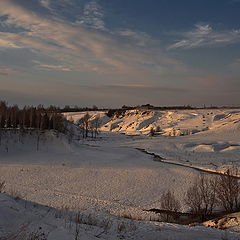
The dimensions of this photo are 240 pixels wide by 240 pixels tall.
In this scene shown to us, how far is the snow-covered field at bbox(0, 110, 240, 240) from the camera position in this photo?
796 cm

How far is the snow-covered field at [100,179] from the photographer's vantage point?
26.1 ft

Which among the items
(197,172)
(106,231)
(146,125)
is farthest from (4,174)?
(146,125)

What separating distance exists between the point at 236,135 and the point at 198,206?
192 ft

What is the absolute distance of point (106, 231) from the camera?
7699 mm

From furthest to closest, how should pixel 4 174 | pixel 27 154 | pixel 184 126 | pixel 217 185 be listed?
pixel 184 126, pixel 27 154, pixel 4 174, pixel 217 185

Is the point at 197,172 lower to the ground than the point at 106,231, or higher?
lower

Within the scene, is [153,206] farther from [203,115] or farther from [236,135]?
[203,115]

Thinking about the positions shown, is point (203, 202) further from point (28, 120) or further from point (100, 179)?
point (28, 120)

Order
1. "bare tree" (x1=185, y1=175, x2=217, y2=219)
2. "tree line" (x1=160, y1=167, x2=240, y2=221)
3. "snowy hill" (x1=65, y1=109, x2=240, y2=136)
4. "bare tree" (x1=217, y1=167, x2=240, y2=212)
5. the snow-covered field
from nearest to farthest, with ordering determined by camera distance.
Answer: the snow-covered field < "bare tree" (x1=185, y1=175, x2=217, y2=219) < "tree line" (x1=160, y1=167, x2=240, y2=221) < "bare tree" (x1=217, y1=167, x2=240, y2=212) < "snowy hill" (x1=65, y1=109, x2=240, y2=136)

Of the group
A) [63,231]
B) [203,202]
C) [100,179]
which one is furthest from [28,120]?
[63,231]

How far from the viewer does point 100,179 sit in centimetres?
3466

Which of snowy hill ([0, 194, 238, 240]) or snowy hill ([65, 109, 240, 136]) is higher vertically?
snowy hill ([65, 109, 240, 136])

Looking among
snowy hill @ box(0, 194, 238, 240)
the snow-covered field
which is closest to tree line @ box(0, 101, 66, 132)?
the snow-covered field

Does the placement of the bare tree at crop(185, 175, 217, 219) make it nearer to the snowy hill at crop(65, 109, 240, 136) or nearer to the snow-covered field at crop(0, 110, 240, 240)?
the snow-covered field at crop(0, 110, 240, 240)
